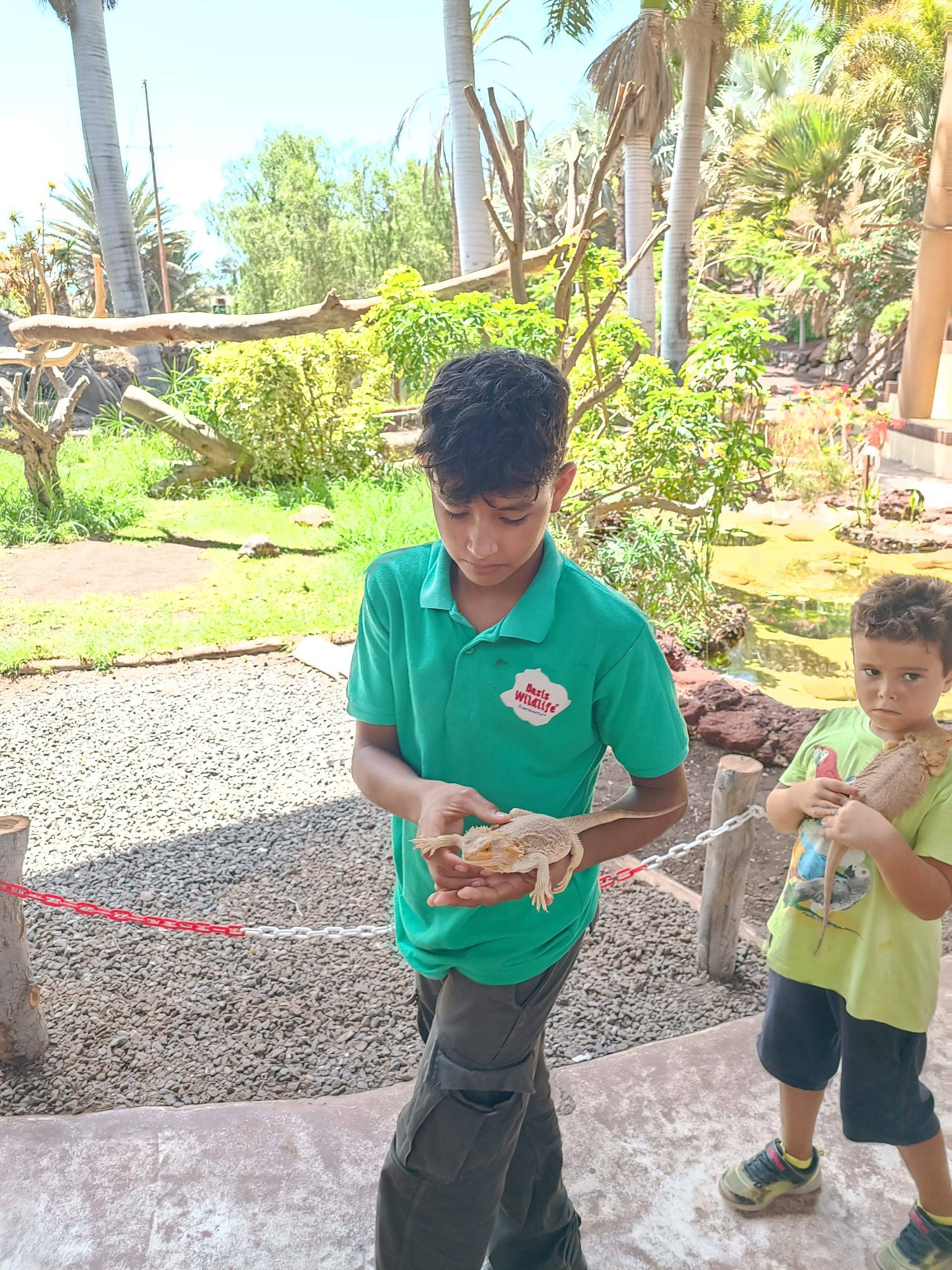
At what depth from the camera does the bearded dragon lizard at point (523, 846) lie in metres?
1.24

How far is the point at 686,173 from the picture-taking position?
12188 millimetres

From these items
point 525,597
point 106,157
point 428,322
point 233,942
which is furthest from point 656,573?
point 106,157

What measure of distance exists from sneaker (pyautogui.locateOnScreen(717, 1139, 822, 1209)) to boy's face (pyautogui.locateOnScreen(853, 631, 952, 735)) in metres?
0.97

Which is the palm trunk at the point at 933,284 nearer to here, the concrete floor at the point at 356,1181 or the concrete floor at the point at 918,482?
the concrete floor at the point at 918,482

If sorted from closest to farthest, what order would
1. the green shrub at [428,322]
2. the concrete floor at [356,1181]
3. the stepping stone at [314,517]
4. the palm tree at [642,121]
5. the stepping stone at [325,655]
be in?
the concrete floor at [356,1181]
the stepping stone at [325,655]
the green shrub at [428,322]
the stepping stone at [314,517]
the palm tree at [642,121]

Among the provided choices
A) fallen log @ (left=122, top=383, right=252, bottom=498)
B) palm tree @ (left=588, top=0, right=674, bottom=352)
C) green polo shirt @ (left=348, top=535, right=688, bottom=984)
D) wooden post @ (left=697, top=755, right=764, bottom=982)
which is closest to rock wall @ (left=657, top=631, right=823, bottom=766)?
wooden post @ (left=697, top=755, right=764, bottom=982)

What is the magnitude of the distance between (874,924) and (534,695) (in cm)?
81

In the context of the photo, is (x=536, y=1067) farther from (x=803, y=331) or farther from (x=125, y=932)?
(x=803, y=331)

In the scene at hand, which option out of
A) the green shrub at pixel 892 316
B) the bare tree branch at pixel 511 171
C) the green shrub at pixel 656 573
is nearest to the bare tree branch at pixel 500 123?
the bare tree branch at pixel 511 171

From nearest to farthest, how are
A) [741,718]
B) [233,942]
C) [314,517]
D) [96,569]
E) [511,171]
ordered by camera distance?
[233,942] → [741,718] → [511,171] → [96,569] → [314,517]

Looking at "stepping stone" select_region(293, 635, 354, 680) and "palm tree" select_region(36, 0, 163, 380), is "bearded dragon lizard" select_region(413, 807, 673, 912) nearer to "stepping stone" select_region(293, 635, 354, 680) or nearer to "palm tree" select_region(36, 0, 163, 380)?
"stepping stone" select_region(293, 635, 354, 680)

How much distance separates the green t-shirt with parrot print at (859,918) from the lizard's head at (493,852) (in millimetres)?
778

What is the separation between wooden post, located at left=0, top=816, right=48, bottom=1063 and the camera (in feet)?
8.07

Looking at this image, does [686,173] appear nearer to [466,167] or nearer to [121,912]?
[466,167]
